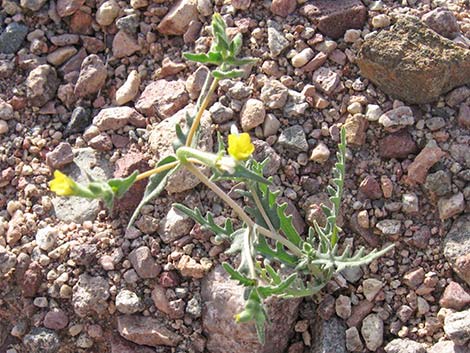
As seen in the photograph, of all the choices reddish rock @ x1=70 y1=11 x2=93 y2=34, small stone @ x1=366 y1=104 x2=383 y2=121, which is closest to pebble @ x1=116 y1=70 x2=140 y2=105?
reddish rock @ x1=70 y1=11 x2=93 y2=34

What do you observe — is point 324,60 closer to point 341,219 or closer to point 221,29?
point 341,219

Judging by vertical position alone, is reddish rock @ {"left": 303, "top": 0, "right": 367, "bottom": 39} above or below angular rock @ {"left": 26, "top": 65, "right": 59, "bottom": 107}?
above

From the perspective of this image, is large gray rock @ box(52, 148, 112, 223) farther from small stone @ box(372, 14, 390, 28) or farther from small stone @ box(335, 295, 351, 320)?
small stone @ box(372, 14, 390, 28)

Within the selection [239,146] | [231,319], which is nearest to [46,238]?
[231,319]

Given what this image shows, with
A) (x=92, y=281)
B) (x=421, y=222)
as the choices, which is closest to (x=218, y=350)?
(x=92, y=281)

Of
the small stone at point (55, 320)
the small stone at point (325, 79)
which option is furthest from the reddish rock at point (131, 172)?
the small stone at point (325, 79)
